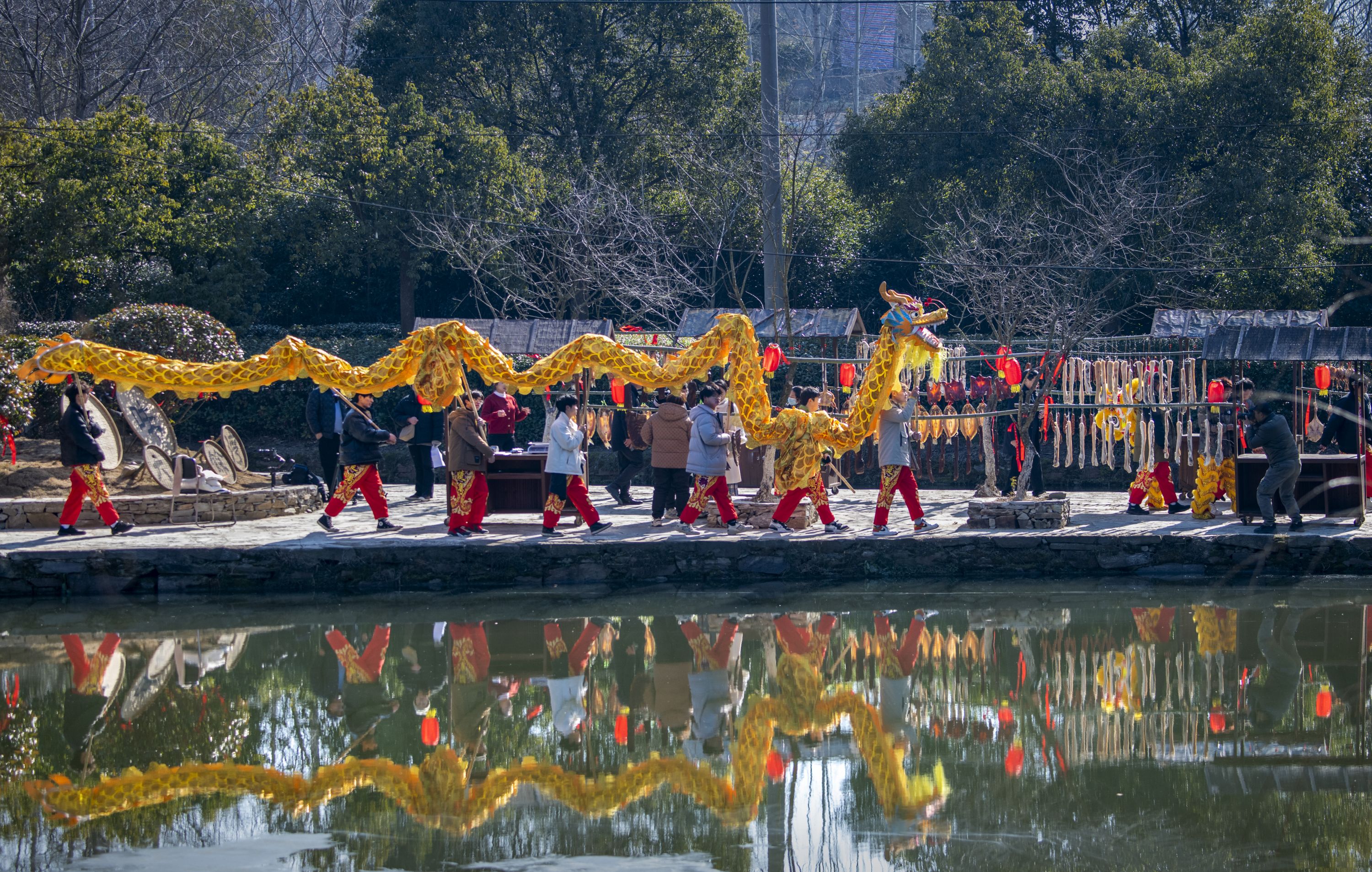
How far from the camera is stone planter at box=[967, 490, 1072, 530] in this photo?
38.8 feet

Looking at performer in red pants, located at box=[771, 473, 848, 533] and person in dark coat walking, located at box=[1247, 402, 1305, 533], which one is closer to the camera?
person in dark coat walking, located at box=[1247, 402, 1305, 533]

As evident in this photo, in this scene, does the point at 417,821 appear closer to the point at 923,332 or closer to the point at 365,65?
the point at 923,332

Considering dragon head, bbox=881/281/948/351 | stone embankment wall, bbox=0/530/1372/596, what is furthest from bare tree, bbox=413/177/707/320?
stone embankment wall, bbox=0/530/1372/596

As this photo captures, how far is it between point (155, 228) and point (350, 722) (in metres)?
15.0

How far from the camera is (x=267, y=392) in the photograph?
2075cm

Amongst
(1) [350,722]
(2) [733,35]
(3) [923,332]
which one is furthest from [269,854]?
(2) [733,35]

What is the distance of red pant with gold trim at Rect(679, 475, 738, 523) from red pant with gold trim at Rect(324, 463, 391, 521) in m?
3.02

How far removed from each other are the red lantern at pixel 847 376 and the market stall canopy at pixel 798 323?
1.29 meters

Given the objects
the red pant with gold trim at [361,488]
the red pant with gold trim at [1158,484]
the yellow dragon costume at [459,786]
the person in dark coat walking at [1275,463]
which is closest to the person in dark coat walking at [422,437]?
the red pant with gold trim at [361,488]

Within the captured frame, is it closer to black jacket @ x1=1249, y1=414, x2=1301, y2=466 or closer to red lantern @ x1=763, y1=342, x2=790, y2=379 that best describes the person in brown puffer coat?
red lantern @ x1=763, y1=342, x2=790, y2=379

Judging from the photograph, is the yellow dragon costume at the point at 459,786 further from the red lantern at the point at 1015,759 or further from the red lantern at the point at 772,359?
the red lantern at the point at 772,359

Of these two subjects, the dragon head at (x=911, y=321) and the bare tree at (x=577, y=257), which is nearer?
the dragon head at (x=911, y=321)

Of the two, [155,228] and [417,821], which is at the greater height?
[155,228]

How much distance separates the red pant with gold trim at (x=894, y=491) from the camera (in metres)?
11.8
